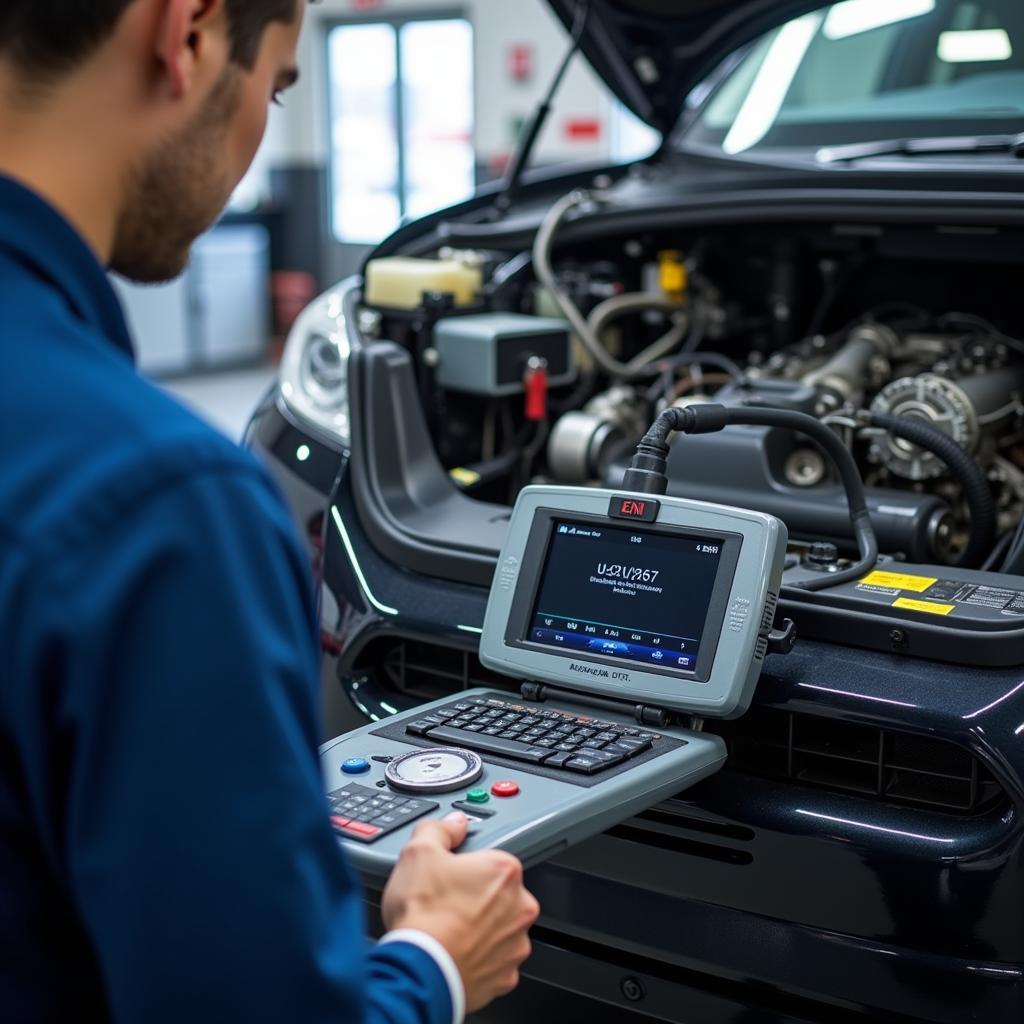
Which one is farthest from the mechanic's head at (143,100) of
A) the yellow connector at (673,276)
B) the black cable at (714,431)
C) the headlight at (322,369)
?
the yellow connector at (673,276)

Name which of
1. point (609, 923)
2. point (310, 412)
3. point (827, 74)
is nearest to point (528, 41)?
point (827, 74)

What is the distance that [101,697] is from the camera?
2.07 feet

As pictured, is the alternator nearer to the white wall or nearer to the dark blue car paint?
the dark blue car paint

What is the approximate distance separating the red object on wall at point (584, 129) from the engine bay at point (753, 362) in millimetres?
6723

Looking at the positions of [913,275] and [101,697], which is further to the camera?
[913,275]

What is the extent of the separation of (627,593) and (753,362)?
0.88 m

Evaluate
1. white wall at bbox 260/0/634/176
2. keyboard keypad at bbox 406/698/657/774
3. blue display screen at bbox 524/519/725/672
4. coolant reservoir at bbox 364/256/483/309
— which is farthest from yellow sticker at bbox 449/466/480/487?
white wall at bbox 260/0/634/176

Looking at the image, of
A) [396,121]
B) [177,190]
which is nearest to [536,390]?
[177,190]

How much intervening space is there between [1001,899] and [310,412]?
117cm

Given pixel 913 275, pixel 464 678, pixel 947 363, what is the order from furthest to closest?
pixel 913 275 → pixel 947 363 → pixel 464 678

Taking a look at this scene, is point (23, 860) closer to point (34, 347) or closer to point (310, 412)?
point (34, 347)

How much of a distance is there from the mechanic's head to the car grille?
89 centimetres

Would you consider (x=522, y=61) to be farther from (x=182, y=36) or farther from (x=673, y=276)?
(x=182, y=36)

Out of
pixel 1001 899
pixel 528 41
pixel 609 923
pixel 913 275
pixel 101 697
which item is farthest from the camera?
pixel 528 41
